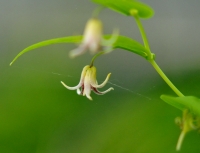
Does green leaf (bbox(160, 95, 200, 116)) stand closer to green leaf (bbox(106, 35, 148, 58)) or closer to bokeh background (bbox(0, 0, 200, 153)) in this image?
green leaf (bbox(106, 35, 148, 58))

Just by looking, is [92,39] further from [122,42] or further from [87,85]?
[87,85]

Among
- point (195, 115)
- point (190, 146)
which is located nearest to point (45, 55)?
point (190, 146)

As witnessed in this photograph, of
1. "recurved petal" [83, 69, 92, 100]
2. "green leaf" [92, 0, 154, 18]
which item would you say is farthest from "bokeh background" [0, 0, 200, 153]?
"green leaf" [92, 0, 154, 18]

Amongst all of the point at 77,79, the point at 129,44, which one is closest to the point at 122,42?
the point at 129,44

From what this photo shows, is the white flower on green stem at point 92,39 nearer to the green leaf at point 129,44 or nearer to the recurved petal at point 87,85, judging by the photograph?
the green leaf at point 129,44

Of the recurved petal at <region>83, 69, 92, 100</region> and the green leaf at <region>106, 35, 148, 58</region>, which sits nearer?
the green leaf at <region>106, 35, 148, 58</region>

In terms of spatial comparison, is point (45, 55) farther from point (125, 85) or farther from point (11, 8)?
point (125, 85)
